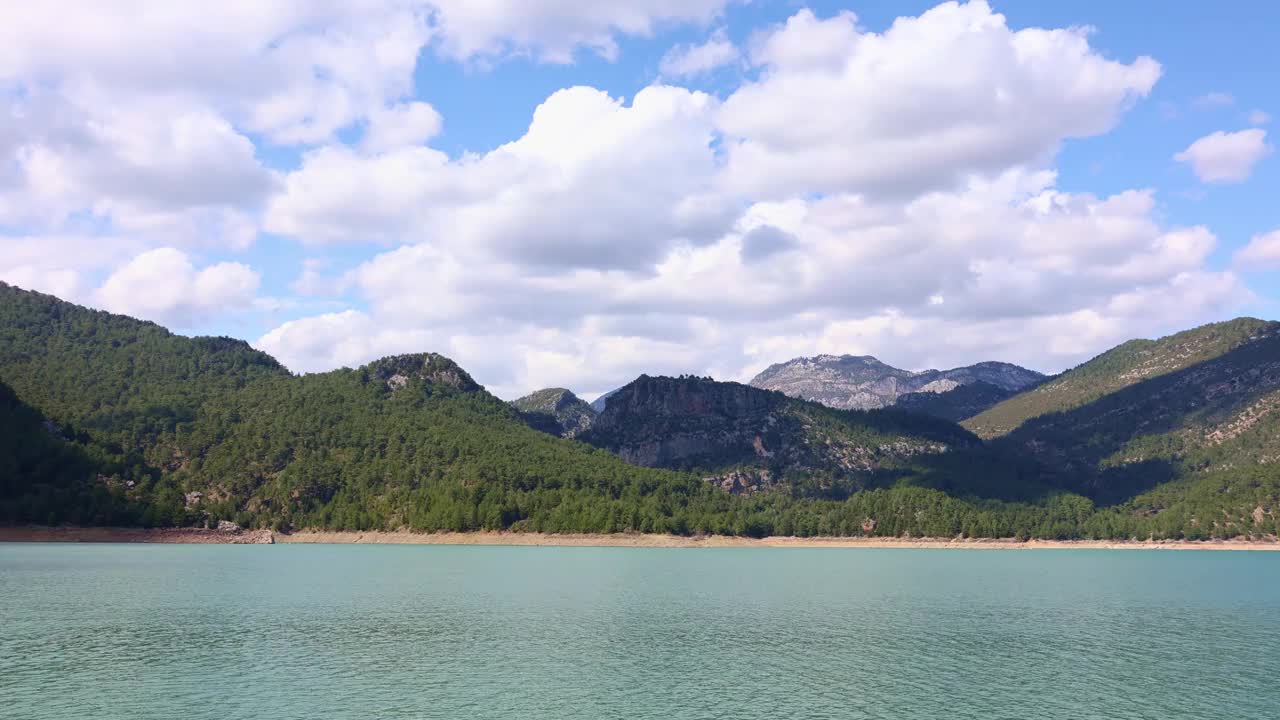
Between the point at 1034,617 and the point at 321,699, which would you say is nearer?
the point at 321,699

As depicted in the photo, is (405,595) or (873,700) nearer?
(873,700)

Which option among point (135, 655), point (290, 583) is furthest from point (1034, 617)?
point (290, 583)

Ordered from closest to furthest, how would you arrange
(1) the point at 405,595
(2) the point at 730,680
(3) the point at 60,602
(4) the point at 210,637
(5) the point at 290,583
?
(2) the point at 730,680
(4) the point at 210,637
(3) the point at 60,602
(1) the point at 405,595
(5) the point at 290,583

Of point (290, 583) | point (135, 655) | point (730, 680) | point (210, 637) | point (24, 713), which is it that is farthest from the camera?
point (290, 583)

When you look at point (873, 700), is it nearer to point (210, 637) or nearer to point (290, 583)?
point (210, 637)

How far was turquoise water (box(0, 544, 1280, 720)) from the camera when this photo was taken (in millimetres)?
55094

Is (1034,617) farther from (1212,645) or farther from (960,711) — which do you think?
(960,711)

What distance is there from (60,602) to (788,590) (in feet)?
265

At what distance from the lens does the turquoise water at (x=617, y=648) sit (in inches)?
2169

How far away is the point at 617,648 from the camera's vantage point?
246 feet

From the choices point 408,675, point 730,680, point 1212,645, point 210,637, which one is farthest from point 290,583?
point 1212,645

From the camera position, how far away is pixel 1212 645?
263 feet

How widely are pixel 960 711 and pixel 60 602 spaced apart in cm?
8433

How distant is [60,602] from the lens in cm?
9606
